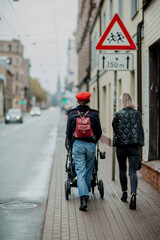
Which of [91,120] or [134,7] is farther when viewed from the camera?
[134,7]

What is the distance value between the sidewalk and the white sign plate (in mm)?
2261

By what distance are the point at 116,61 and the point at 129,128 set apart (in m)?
2.07

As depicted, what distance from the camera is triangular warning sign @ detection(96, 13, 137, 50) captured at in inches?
313

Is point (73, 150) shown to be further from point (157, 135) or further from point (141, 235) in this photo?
point (157, 135)

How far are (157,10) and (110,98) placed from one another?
380 inches

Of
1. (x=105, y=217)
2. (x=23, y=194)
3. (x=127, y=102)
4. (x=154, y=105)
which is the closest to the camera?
(x=105, y=217)

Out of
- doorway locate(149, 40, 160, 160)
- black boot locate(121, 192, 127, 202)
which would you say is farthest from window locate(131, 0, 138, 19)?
black boot locate(121, 192, 127, 202)

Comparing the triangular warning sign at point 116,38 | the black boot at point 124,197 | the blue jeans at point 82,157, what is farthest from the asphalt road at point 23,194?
the triangular warning sign at point 116,38

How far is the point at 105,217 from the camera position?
5.84 m

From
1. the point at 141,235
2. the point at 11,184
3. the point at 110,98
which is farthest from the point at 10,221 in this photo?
the point at 110,98

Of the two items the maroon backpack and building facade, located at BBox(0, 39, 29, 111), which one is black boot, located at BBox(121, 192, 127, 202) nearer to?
the maroon backpack

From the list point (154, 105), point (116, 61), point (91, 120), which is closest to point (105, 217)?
point (91, 120)

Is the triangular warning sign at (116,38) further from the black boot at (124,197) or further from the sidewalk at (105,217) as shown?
the black boot at (124,197)

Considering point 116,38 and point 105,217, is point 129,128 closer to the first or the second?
point 105,217
